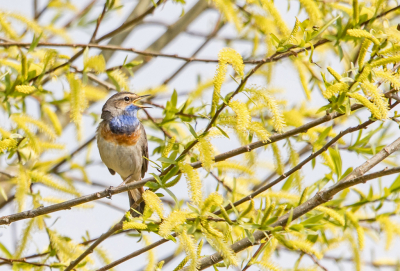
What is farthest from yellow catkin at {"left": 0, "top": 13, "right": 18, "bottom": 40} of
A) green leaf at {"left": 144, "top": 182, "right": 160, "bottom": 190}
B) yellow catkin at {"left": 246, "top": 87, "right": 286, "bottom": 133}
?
yellow catkin at {"left": 246, "top": 87, "right": 286, "bottom": 133}

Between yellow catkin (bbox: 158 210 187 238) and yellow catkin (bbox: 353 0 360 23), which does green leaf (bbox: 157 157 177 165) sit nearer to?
yellow catkin (bbox: 158 210 187 238)

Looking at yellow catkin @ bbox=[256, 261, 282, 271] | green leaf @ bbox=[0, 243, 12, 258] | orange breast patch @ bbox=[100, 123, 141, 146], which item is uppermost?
orange breast patch @ bbox=[100, 123, 141, 146]

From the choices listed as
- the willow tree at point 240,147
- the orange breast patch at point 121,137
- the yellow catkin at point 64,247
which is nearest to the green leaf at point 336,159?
the willow tree at point 240,147

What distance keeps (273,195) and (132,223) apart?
139 centimetres

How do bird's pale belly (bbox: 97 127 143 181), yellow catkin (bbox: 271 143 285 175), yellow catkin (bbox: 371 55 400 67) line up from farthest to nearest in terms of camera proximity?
1. bird's pale belly (bbox: 97 127 143 181)
2. yellow catkin (bbox: 271 143 285 175)
3. yellow catkin (bbox: 371 55 400 67)

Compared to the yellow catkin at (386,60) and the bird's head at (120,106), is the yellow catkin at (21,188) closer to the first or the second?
the bird's head at (120,106)

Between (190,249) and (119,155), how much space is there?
146 inches

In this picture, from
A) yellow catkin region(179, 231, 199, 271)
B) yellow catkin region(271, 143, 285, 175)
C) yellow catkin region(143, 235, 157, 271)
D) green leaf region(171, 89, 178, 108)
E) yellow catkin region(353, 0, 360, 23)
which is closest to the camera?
yellow catkin region(179, 231, 199, 271)

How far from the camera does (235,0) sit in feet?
19.7

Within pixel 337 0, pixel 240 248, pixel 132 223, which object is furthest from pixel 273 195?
pixel 337 0

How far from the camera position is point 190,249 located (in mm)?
3174

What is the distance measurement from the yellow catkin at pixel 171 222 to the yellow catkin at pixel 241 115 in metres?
0.65

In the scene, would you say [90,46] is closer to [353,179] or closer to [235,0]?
[235,0]

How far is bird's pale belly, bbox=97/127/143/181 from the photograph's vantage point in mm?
6707
